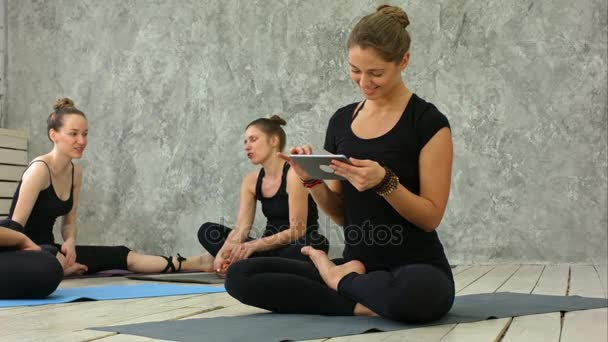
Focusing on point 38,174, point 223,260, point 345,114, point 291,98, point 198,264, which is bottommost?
point 198,264

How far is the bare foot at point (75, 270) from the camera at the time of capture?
3.95 metres

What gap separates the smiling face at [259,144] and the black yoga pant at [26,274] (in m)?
1.46

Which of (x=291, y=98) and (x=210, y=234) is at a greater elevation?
(x=291, y=98)

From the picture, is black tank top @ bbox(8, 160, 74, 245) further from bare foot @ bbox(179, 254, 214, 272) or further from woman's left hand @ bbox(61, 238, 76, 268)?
bare foot @ bbox(179, 254, 214, 272)

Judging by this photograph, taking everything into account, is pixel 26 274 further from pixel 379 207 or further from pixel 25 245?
pixel 379 207

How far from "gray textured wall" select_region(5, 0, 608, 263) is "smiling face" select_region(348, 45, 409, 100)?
3022 mm

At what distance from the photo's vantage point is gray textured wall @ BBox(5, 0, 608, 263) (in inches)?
191

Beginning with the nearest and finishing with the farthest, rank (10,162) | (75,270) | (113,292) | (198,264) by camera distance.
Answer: (113,292), (75,270), (198,264), (10,162)

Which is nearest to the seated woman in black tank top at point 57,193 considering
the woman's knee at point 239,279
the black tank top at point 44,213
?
the black tank top at point 44,213

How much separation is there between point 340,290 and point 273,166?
195 cm

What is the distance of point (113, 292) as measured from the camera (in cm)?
315

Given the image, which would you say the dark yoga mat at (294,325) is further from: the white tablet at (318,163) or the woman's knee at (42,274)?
the woman's knee at (42,274)

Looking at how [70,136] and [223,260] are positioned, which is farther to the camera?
[223,260]

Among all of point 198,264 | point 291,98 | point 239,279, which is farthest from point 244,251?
point 291,98
